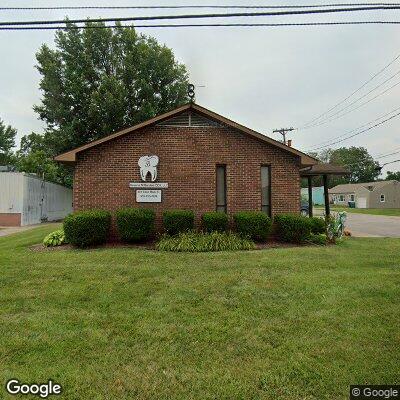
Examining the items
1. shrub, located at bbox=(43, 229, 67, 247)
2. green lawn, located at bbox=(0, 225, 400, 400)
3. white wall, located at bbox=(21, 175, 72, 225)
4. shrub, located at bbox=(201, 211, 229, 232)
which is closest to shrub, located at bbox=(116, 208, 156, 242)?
shrub, located at bbox=(201, 211, 229, 232)

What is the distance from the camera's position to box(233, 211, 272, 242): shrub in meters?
11.0

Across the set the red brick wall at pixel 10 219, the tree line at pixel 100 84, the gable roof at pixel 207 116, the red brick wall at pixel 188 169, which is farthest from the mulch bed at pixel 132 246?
the tree line at pixel 100 84

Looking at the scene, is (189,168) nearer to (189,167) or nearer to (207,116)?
(189,167)

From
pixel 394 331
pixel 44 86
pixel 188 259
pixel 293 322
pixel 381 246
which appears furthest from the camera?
pixel 44 86

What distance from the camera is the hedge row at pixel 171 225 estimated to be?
10.1 meters

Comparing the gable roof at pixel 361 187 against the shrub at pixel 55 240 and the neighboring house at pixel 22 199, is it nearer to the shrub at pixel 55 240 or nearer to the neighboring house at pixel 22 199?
the neighboring house at pixel 22 199

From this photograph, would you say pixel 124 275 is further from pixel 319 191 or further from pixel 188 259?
pixel 319 191

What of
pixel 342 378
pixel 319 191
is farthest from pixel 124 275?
pixel 319 191

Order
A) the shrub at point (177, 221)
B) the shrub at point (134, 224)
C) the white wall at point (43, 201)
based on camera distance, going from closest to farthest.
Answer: the shrub at point (134, 224), the shrub at point (177, 221), the white wall at point (43, 201)

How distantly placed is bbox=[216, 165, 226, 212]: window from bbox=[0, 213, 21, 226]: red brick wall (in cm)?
1626

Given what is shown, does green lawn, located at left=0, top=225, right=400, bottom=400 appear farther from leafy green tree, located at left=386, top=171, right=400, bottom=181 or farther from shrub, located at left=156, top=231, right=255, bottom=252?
leafy green tree, located at left=386, top=171, right=400, bottom=181

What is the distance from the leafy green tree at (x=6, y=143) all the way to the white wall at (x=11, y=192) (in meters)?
30.1

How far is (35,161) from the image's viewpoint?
101 feet

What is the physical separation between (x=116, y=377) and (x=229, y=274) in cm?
413
